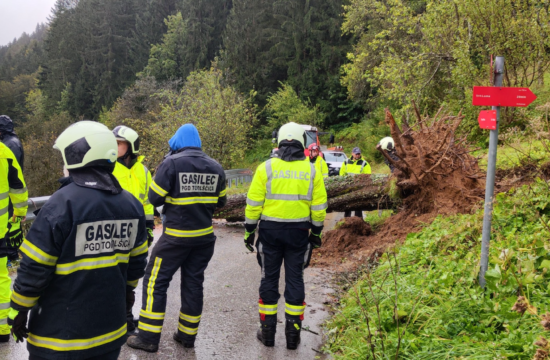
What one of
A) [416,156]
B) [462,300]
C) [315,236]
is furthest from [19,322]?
[416,156]

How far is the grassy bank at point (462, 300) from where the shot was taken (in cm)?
298

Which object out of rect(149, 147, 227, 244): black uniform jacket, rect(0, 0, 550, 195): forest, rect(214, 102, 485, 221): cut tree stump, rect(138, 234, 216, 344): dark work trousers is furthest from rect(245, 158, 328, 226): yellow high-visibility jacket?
rect(0, 0, 550, 195): forest

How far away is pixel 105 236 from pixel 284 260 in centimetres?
203

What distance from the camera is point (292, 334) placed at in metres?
4.03

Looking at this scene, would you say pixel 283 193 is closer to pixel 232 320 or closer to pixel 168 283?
pixel 168 283

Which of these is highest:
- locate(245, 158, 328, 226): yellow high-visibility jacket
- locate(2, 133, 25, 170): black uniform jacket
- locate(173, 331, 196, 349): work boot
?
locate(2, 133, 25, 170): black uniform jacket

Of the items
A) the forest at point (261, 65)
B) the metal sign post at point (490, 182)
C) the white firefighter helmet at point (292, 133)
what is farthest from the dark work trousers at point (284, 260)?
the forest at point (261, 65)

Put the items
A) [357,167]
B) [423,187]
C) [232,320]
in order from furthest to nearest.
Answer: [357,167], [423,187], [232,320]

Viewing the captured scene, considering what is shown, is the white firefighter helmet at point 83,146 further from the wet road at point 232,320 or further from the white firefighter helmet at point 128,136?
the wet road at point 232,320

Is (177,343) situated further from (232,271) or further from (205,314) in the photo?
(232,271)

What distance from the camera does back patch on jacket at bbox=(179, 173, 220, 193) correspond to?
155 inches

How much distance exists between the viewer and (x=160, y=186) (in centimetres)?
390

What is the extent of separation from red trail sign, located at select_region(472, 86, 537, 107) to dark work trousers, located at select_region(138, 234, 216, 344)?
2.77m

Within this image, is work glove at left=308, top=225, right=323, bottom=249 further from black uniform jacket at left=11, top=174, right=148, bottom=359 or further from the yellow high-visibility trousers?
the yellow high-visibility trousers
